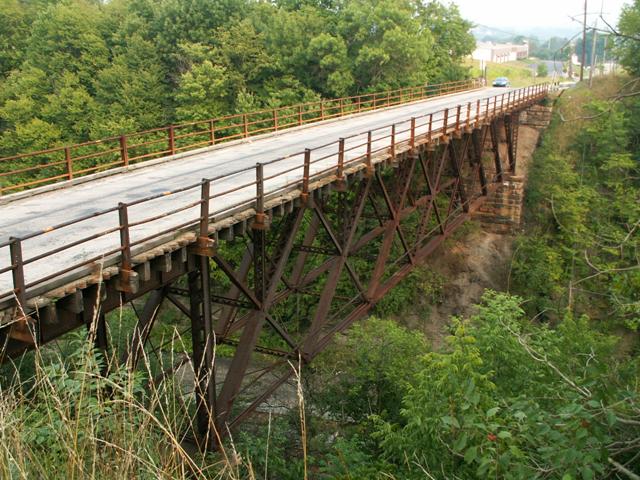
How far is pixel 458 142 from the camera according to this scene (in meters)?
25.5

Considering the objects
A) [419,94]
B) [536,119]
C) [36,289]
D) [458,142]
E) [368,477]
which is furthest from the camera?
[419,94]

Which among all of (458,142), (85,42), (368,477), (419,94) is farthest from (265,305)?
(85,42)

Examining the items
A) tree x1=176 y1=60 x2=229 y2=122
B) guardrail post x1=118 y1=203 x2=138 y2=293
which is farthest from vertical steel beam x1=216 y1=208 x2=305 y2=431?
tree x1=176 y1=60 x2=229 y2=122

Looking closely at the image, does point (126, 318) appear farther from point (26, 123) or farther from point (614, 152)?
point (26, 123)

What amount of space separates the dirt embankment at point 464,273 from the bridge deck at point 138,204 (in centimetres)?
955

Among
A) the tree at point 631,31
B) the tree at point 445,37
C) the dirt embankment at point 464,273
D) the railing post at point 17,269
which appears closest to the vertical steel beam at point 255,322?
the railing post at point 17,269

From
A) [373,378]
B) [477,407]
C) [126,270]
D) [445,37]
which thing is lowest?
[373,378]

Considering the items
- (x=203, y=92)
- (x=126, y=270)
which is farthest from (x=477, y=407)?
(x=203, y=92)

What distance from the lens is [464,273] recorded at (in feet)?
94.1

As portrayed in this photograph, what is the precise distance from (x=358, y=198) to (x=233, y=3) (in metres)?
33.3

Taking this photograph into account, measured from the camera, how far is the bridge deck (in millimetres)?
7863

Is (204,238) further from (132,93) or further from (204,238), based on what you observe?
(132,93)

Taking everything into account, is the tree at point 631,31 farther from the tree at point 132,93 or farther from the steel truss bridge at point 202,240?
the tree at point 132,93

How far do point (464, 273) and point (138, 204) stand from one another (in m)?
20.0
